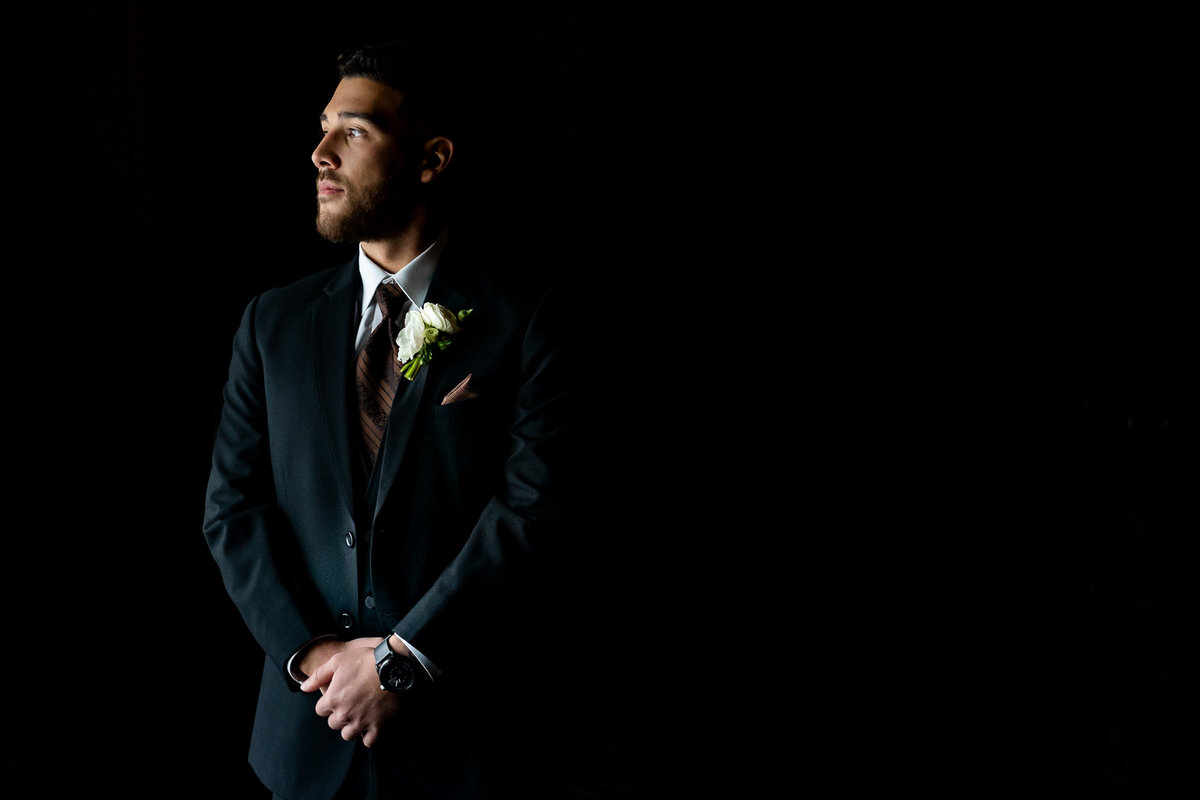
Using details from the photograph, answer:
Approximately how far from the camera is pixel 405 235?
4.82 ft

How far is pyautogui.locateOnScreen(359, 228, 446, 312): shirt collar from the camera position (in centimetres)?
146

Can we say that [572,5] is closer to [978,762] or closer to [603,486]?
[603,486]

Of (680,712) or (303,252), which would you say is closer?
(303,252)

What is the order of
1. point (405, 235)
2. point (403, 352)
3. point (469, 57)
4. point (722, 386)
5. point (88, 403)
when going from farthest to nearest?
1. point (722, 386)
2. point (469, 57)
3. point (88, 403)
4. point (405, 235)
5. point (403, 352)

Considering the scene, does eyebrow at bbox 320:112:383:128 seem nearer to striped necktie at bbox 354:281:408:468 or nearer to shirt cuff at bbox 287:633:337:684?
striped necktie at bbox 354:281:408:468

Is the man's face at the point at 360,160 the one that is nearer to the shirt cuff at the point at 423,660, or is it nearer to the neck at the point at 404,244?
the neck at the point at 404,244

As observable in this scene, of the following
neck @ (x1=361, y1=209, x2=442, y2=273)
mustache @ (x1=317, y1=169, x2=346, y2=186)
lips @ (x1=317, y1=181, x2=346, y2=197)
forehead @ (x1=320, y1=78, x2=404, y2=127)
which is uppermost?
forehead @ (x1=320, y1=78, x2=404, y2=127)

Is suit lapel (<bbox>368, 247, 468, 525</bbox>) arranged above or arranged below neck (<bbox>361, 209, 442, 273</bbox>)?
below

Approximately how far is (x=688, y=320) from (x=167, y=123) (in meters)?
Result: 1.63

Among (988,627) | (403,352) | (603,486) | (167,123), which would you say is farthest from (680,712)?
(167,123)

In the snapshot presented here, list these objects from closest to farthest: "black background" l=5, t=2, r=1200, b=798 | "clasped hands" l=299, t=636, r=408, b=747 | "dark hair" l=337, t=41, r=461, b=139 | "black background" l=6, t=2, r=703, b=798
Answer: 1. "clasped hands" l=299, t=636, r=408, b=747
2. "dark hair" l=337, t=41, r=461, b=139
3. "black background" l=6, t=2, r=703, b=798
4. "black background" l=5, t=2, r=1200, b=798

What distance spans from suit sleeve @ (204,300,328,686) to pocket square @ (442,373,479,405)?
0.34 m

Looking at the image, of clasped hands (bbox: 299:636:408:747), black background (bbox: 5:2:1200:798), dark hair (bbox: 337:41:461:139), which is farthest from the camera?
black background (bbox: 5:2:1200:798)

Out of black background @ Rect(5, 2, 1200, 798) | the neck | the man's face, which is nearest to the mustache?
Answer: the man's face
